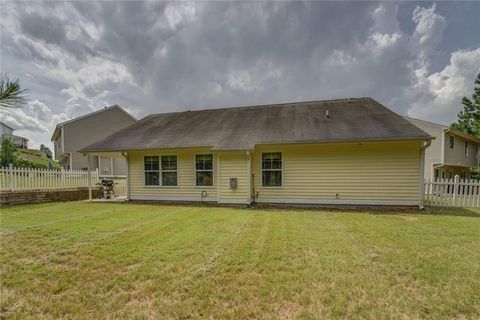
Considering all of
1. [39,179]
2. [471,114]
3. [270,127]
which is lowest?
[39,179]

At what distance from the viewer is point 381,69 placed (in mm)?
13133

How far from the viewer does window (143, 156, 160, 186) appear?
36.0ft

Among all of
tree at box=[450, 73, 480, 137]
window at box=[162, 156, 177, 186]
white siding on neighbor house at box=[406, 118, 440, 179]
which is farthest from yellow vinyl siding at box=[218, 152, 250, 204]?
tree at box=[450, 73, 480, 137]

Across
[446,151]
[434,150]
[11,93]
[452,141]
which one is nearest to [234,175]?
[11,93]

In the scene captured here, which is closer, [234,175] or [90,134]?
[234,175]

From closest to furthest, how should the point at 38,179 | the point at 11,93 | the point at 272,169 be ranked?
the point at 11,93
the point at 272,169
the point at 38,179

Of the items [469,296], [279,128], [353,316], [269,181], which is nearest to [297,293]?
[353,316]

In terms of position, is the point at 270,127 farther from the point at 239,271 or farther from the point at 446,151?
the point at 446,151

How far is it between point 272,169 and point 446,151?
1694 cm

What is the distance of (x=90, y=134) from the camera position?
19797 mm

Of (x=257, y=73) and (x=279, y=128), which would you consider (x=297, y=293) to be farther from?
(x=257, y=73)

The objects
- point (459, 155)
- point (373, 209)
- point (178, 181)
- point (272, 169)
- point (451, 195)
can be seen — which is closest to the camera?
point (373, 209)

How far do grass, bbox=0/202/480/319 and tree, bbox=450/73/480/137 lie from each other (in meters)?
30.8

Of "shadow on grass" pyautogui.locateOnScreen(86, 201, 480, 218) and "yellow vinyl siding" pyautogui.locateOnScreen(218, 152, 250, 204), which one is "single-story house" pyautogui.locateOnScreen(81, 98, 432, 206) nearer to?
"yellow vinyl siding" pyautogui.locateOnScreen(218, 152, 250, 204)
